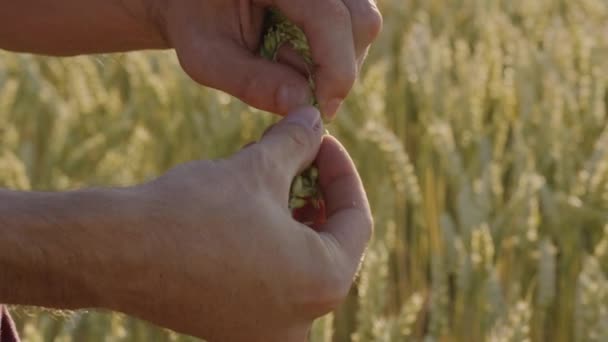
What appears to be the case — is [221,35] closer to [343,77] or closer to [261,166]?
[343,77]

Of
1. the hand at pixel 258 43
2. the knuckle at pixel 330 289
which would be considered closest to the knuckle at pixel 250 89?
the hand at pixel 258 43

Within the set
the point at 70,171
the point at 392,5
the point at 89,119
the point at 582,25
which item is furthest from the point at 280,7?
the point at 392,5

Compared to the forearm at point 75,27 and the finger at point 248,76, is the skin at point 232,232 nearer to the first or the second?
the finger at point 248,76

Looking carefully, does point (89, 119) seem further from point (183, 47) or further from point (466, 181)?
point (183, 47)

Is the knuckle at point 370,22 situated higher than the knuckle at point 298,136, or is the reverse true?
the knuckle at point 370,22

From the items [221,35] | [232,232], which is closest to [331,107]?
[221,35]

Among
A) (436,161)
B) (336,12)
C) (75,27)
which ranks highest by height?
(336,12)

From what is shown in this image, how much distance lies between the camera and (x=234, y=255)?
0.79 metres

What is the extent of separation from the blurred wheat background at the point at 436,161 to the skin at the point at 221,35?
0.24 meters

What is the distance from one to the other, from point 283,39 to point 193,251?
1.06ft

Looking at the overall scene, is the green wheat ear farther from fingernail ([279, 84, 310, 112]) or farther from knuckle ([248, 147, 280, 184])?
knuckle ([248, 147, 280, 184])

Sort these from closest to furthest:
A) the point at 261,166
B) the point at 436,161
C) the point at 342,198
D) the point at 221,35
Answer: the point at 261,166, the point at 342,198, the point at 221,35, the point at 436,161

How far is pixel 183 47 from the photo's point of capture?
1086 mm

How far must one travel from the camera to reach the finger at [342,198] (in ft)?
2.98
